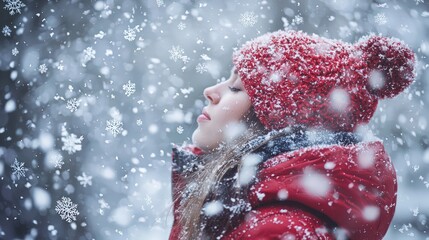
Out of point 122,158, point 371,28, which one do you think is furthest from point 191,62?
point 371,28

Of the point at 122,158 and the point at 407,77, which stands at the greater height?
the point at 407,77

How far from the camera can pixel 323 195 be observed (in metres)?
0.71

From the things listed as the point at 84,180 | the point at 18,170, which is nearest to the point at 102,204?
the point at 84,180

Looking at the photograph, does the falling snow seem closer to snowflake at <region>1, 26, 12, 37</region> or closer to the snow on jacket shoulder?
snowflake at <region>1, 26, 12, 37</region>

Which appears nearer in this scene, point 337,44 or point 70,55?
point 337,44

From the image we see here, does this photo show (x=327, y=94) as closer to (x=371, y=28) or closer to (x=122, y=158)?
(x=371, y=28)

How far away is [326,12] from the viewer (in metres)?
1.67

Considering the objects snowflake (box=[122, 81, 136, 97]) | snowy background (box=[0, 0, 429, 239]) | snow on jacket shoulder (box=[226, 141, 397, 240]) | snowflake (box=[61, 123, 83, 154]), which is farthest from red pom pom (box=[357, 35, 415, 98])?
snowflake (box=[61, 123, 83, 154])

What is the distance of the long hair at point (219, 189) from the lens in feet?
2.59

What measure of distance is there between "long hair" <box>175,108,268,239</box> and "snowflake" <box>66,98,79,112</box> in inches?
39.0

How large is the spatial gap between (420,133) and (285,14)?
630 millimetres

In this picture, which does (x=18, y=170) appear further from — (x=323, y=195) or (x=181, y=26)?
(x=323, y=195)

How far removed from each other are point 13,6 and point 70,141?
21.0 inches

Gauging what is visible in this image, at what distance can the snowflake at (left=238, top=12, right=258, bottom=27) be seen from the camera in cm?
170
